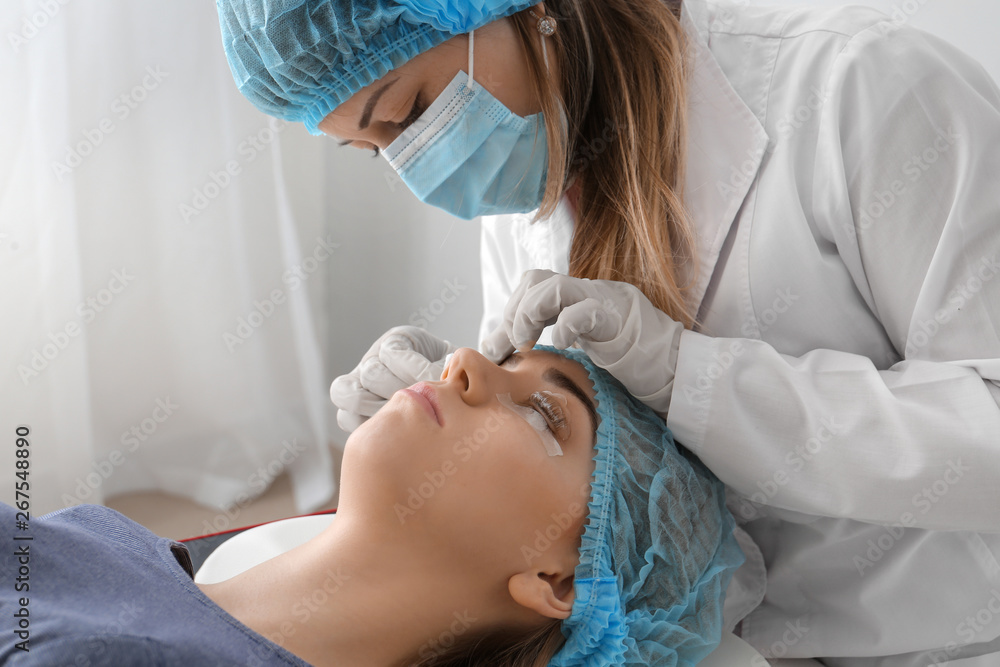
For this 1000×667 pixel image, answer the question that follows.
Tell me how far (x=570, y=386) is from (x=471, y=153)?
0.42 meters

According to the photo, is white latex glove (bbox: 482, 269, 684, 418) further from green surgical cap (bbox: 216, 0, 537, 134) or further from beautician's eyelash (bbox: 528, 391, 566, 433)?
green surgical cap (bbox: 216, 0, 537, 134)

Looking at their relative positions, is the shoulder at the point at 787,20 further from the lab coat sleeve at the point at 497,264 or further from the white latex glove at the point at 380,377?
the white latex glove at the point at 380,377

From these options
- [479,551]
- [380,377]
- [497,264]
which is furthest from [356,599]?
[497,264]

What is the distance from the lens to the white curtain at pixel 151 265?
2094mm

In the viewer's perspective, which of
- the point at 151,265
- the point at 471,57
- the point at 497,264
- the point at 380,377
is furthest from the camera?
the point at 151,265

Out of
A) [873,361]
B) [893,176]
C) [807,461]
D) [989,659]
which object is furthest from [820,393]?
[989,659]

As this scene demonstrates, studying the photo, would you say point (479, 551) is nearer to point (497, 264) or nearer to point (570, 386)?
point (570, 386)

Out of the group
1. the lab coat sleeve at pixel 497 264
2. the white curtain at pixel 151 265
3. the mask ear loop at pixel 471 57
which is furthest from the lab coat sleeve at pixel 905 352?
the white curtain at pixel 151 265

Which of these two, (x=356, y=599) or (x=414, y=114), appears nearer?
(x=356, y=599)

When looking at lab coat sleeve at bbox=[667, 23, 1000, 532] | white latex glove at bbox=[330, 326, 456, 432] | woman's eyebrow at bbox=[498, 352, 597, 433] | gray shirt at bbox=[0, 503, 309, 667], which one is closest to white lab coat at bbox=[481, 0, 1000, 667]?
lab coat sleeve at bbox=[667, 23, 1000, 532]

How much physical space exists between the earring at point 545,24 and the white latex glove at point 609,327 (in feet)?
1.29

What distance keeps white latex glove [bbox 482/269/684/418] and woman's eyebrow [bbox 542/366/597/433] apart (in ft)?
0.20

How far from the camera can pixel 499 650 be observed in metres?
1.17

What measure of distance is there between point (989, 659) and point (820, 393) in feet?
1.99
